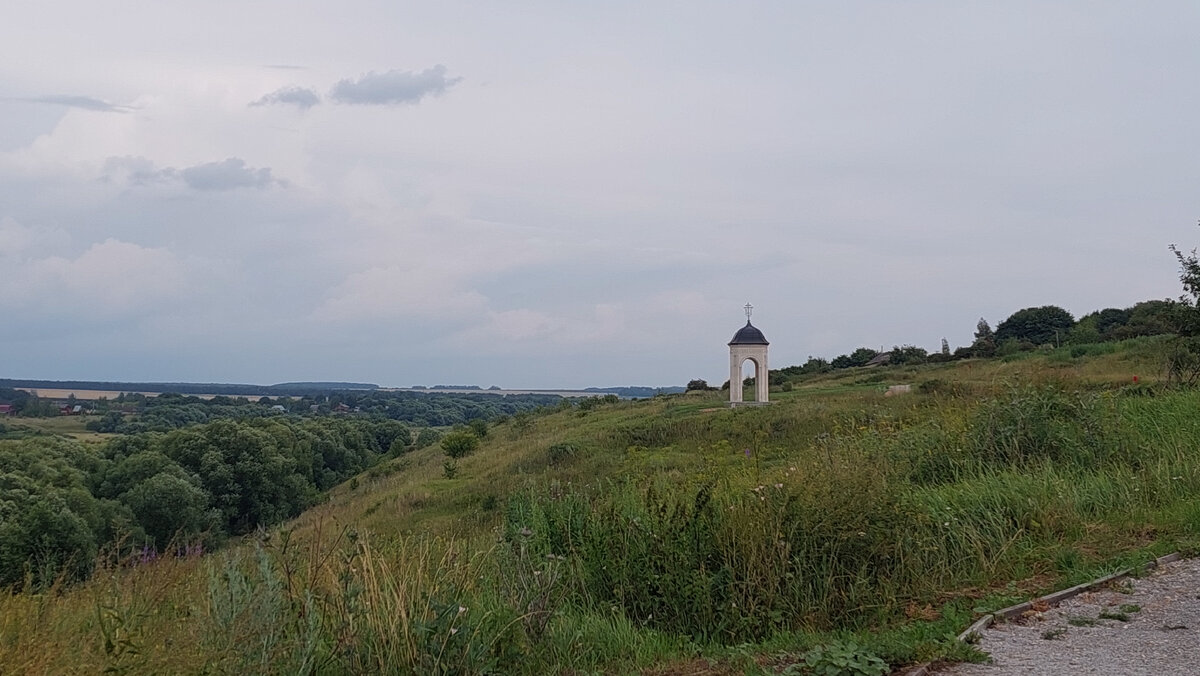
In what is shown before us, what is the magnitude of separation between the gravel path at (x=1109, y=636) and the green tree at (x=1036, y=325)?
4764 centimetres

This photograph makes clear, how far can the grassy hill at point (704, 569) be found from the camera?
14.7 feet

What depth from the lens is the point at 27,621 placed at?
427 cm

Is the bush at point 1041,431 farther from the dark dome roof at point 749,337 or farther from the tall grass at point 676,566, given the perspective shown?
the dark dome roof at point 749,337

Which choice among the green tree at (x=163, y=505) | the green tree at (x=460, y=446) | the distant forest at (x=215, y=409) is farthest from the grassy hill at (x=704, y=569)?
the distant forest at (x=215, y=409)

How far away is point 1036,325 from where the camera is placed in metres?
52.5

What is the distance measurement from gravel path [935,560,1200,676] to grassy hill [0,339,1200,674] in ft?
0.90

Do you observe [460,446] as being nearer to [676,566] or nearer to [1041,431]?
[1041,431]

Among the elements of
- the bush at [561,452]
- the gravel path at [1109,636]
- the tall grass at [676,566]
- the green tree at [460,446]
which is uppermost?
the tall grass at [676,566]

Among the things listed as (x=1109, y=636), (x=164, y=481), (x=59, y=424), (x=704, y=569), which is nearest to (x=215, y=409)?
(x=59, y=424)

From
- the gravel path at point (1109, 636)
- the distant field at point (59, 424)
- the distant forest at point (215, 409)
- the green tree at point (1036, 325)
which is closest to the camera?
the gravel path at point (1109, 636)

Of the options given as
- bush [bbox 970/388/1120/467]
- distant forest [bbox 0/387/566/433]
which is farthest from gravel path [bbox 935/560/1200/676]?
distant forest [bbox 0/387/566/433]

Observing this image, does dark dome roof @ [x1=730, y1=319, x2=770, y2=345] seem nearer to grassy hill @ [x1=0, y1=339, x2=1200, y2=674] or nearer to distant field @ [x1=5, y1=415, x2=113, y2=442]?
grassy hill @ [x1=0, y1=339, x2=1200, y2=674]

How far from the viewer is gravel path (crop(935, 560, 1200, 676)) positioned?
4559mm

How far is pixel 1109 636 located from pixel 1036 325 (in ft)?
172
